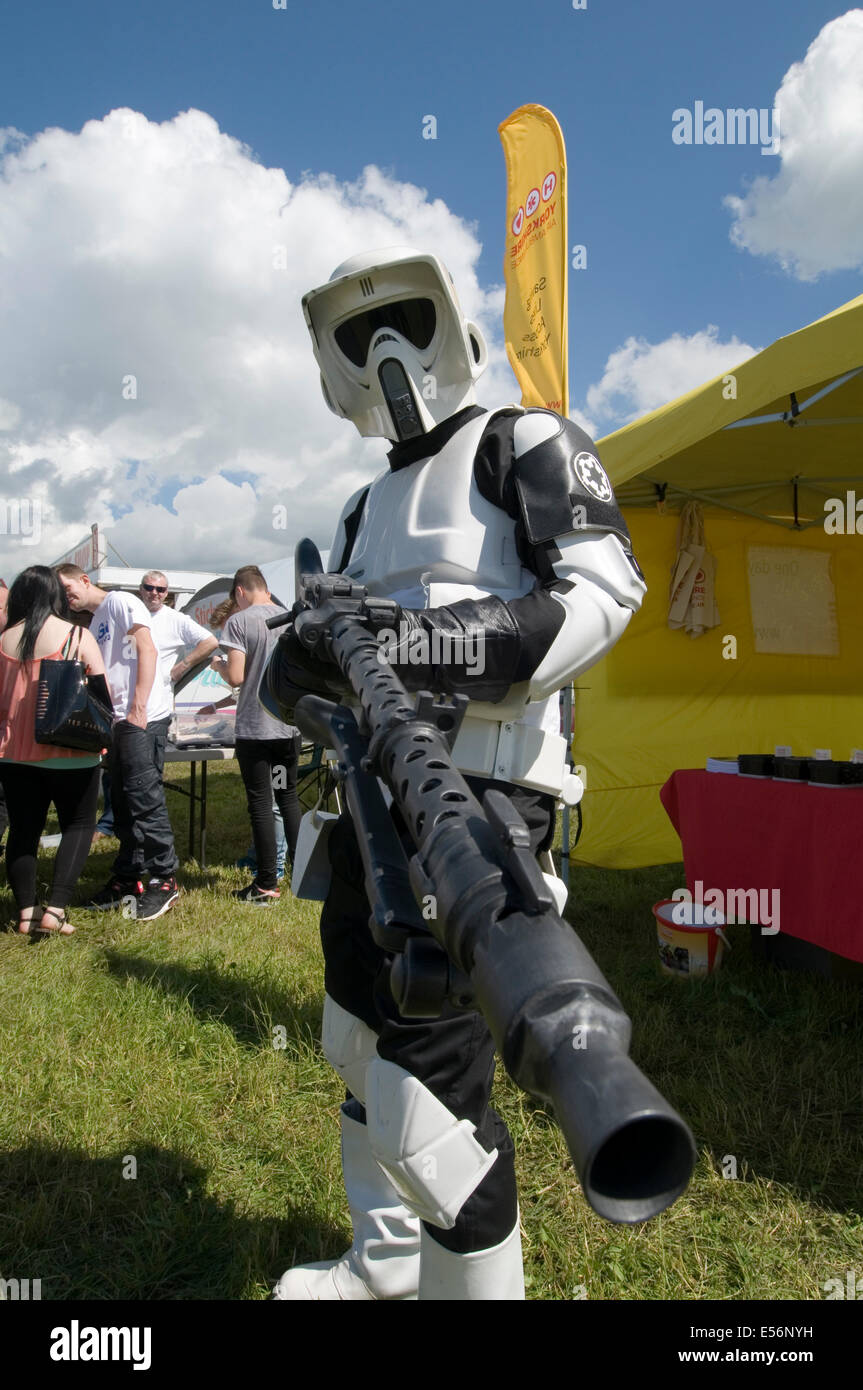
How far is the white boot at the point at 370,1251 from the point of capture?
5.65 ft

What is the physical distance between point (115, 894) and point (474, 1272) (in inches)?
162

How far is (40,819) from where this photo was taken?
4.32 m

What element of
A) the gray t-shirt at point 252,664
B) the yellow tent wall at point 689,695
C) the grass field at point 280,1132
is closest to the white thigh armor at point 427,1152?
the grass field at point 280,1132

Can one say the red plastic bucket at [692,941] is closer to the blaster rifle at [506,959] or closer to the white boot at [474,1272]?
the white boot at [474,1272]

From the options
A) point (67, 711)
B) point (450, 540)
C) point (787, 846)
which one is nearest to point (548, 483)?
point (450, 540)

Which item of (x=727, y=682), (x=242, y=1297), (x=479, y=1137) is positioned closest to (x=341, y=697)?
(x=479, y=1137)

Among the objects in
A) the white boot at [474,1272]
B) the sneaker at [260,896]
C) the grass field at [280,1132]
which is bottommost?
the grass field at [280,1132]

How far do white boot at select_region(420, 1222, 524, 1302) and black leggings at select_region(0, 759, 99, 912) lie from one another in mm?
3497

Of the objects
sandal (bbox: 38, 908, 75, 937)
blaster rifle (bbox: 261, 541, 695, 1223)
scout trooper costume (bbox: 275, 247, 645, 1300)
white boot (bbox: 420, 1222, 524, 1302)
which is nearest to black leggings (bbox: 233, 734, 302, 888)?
sandal (bbox: 38, 908, 75, 937)

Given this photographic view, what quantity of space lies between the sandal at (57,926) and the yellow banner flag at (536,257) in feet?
13.7

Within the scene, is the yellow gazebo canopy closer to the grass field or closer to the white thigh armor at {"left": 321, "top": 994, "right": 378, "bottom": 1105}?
the grass field
